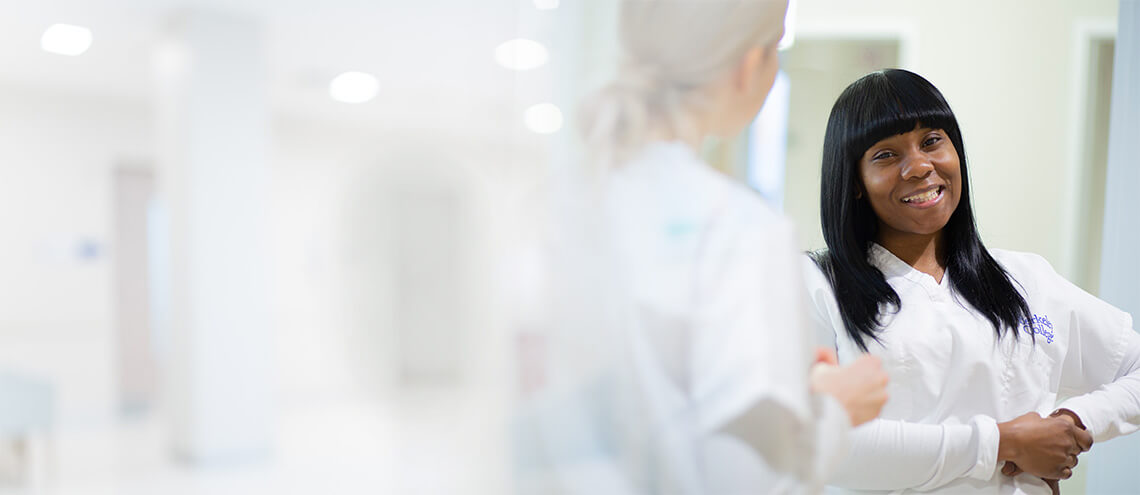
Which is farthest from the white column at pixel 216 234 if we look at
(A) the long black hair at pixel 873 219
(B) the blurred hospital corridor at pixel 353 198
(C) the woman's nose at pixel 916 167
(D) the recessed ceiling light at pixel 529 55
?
(C) the woman's nose at pixel 916 167

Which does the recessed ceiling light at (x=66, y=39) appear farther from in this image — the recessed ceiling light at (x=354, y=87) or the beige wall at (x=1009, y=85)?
the beige wall at (x=1009, y=85)

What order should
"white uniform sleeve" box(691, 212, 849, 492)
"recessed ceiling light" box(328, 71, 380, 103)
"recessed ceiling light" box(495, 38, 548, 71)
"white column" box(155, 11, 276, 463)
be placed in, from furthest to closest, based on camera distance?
"recessed ceiling light" box(328, 71, 380, 103), "white column" box(155, 11, 276, 463), "recessed ceiling light" box(495, 38, 548, 71), "white uniform sleeve" box(691, 212, 849, 492)

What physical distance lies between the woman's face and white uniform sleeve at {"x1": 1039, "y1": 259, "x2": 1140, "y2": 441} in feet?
0.89

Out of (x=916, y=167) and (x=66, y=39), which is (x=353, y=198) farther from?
(x=916, y=167)

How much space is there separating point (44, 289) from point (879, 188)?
584 cm

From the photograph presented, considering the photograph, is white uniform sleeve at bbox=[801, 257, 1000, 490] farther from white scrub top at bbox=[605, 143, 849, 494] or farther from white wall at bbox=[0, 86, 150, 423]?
white wall at bbox=[0, 86, 150, 423]

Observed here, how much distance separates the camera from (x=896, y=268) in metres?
1.33

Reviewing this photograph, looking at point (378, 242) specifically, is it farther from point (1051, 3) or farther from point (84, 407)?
point (1051, 3)

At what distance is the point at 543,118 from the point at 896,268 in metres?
0.67

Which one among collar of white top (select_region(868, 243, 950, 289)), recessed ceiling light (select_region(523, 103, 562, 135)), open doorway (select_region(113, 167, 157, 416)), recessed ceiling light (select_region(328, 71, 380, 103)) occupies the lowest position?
open doorway (select_region(113, 167, 157, 416))

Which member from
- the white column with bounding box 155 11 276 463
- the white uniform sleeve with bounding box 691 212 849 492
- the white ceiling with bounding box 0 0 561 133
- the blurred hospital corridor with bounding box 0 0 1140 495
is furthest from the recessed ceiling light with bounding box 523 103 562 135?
the white column with bounding box 155 11 276 463

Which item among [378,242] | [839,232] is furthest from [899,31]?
[378,242]

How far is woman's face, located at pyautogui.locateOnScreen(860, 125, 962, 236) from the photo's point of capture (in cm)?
128

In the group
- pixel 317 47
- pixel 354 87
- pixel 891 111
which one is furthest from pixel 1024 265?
pixel 354 87
